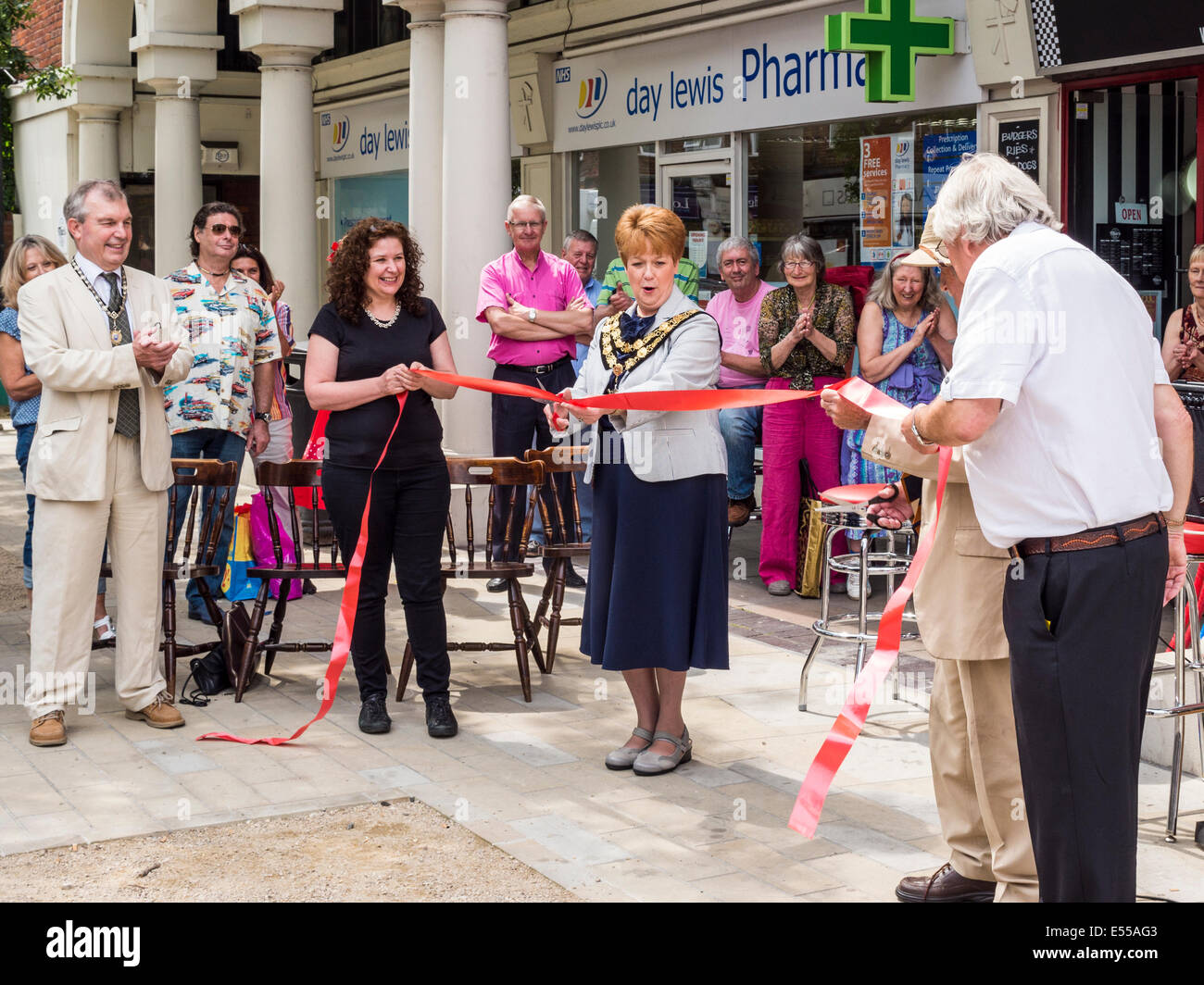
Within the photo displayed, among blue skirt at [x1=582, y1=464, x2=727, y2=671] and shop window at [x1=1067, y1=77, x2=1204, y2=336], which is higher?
shop window at [x1=1067, y1=77, x2=1204, y2=336]

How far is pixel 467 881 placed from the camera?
15.3ft

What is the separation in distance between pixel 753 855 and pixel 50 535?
10.7ft

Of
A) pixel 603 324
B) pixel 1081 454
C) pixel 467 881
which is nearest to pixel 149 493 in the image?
pixel 603 324

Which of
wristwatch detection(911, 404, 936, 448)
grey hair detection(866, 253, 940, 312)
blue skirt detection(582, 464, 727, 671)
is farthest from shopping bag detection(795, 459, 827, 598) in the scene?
wristwatch detection(911, 404, 936, 448)

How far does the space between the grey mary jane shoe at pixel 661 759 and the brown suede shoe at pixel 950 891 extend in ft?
4.73

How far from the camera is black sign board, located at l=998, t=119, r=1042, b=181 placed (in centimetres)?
971

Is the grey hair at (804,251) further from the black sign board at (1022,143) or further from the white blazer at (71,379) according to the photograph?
the white blazer at (71,379)

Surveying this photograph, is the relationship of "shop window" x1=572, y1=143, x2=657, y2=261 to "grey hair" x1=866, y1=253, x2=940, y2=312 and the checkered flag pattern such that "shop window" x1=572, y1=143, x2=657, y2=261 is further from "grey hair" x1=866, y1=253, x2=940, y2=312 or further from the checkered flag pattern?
"grey hair" x1=866, y1=253, x2=940, y2=312

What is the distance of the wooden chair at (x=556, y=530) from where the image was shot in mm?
7191

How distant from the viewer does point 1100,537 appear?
11.7ft

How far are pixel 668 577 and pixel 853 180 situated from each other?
21.8 ft

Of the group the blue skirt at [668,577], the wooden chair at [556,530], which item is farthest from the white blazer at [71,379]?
the blue skirt at [668,577]

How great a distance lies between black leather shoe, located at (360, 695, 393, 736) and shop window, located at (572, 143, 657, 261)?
8.48 meters

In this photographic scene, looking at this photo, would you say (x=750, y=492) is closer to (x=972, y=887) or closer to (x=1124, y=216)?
(x=1124, y=216)
